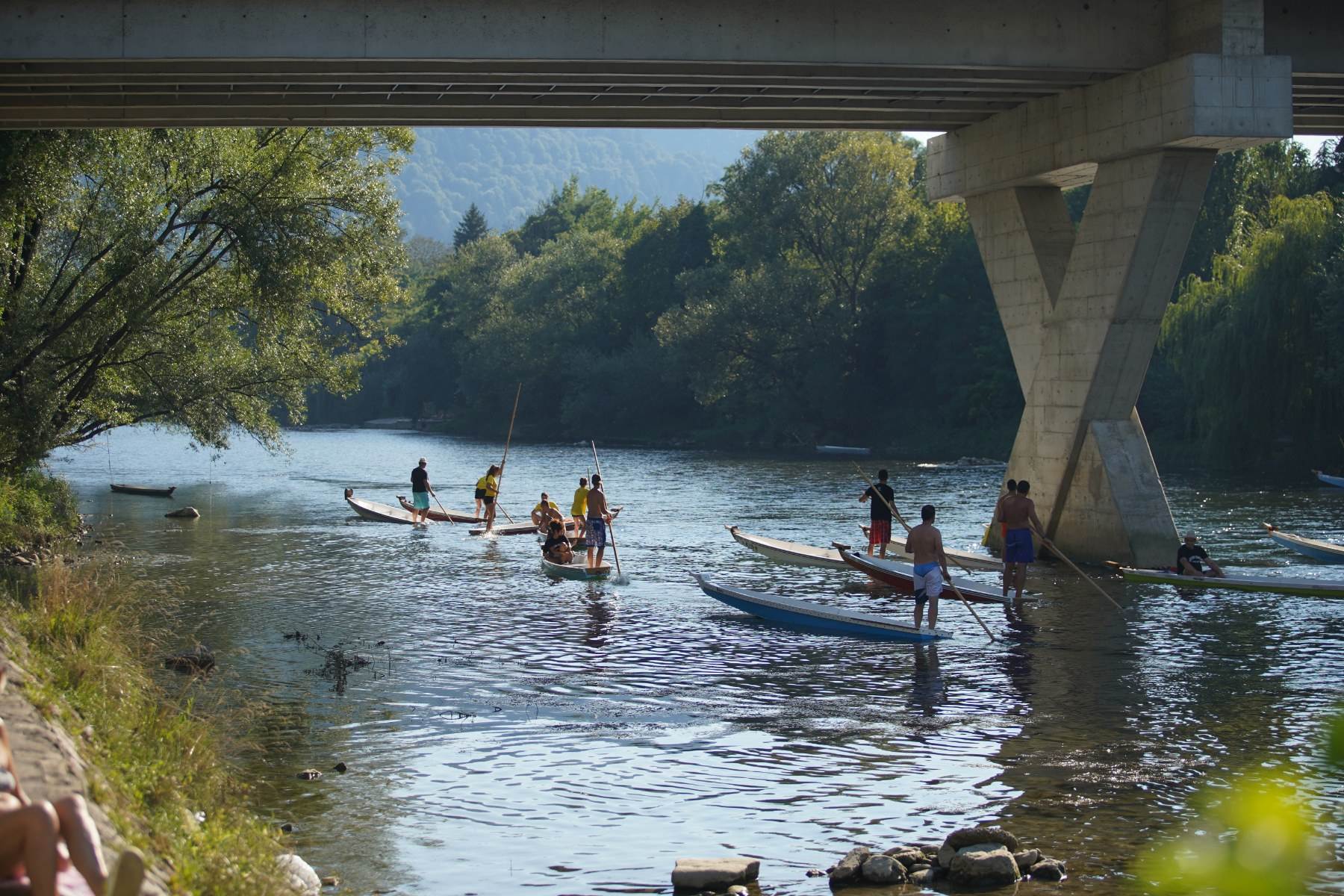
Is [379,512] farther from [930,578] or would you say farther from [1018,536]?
[930,578]

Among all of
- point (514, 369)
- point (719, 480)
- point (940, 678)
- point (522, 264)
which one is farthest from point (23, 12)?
point (522, 264)

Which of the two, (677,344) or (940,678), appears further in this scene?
(677,344)

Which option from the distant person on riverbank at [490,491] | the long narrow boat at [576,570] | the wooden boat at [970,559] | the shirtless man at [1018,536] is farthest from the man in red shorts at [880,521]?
the distant person on riverbank at [490,491]

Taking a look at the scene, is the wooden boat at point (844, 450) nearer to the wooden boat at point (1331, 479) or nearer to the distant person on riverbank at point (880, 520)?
the wooden boat at point (1331, 479)

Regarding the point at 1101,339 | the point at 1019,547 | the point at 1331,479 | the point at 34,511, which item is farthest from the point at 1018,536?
the point at 1331,479

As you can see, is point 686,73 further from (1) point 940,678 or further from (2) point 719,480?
(2) point 719,480

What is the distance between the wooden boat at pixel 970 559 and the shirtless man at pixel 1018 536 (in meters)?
3.25

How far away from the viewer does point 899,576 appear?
21.5 metres

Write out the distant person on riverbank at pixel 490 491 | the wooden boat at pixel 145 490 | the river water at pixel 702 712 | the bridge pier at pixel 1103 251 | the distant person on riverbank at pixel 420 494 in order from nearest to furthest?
the river water at pixel 702 712 < the bridge pier at pixel 1103 251 < the distant person on riverbank at pixel 490 491 < the distant person on riverbank at pixel 420 494 < the wooden boat at pixel 145 490

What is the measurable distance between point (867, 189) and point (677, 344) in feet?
43.9

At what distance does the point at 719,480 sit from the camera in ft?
169

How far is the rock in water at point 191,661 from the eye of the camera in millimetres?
15242

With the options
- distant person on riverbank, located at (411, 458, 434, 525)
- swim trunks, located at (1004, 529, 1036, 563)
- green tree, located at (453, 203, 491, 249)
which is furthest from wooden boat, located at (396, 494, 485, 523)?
green tree, located at (453, 203, 491, 249)

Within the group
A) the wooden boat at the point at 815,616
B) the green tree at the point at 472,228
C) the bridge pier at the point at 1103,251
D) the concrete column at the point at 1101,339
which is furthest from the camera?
the green tree at the point at 472,228
